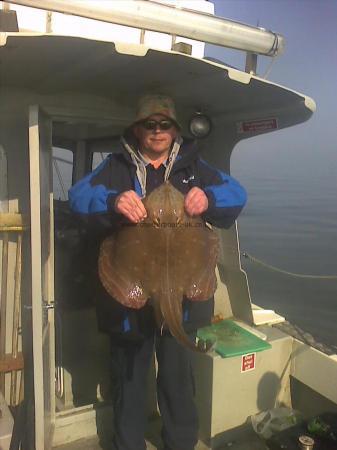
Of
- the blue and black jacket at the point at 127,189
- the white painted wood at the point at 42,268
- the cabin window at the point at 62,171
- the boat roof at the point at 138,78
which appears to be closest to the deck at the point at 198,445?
the white painted wood at the point at 42,268

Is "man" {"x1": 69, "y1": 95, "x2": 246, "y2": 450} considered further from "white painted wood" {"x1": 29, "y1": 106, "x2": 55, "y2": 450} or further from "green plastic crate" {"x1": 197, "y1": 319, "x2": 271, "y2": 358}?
"green plastic crate" {"x1": 197, "y1": 319, "x2": 271, "y2": 358}

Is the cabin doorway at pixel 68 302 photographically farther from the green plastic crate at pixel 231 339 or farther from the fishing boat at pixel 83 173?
the green plastic crate at pixel 231 339

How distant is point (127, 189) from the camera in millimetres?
2797

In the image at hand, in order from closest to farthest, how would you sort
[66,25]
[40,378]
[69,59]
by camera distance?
1. [69,59]
2. [40,378]
3. [66,25]

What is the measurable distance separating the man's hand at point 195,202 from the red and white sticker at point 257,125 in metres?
1.45

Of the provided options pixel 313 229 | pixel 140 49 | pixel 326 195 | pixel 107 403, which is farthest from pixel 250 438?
pixel 326 195

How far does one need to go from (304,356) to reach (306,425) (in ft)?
1.87

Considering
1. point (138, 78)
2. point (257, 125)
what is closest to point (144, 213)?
point (138, 78)

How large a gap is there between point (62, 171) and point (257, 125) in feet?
6.13

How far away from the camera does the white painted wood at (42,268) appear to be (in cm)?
266

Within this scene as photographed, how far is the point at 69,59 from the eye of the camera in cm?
253

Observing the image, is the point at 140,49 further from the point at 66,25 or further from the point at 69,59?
the point at 66,25

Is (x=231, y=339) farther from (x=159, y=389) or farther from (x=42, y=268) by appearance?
(x=42, y=268)

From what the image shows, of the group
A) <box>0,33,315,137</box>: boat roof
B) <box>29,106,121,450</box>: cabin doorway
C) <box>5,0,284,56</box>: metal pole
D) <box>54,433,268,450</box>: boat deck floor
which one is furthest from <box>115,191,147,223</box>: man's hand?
<box>54,433,268,450</box>: boat deck floor
